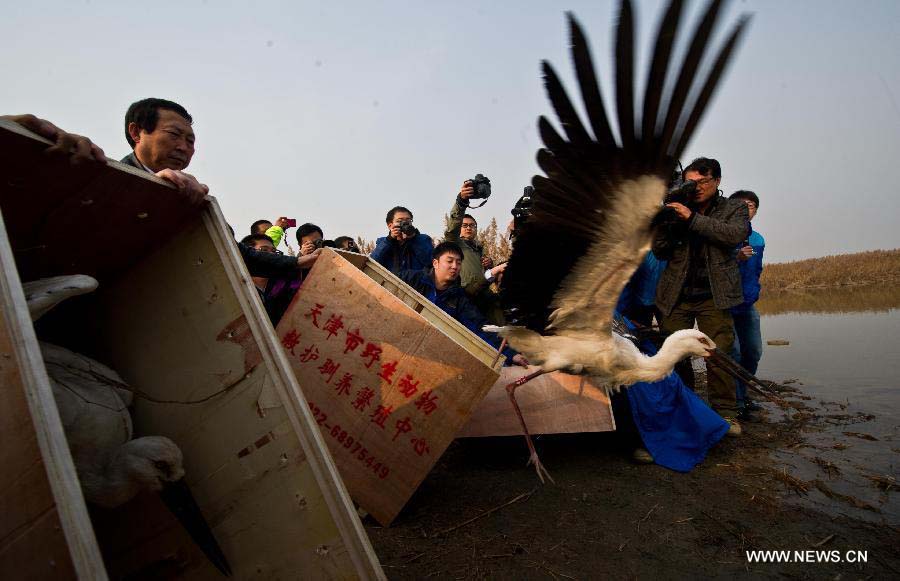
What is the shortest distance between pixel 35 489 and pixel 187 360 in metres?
0.99

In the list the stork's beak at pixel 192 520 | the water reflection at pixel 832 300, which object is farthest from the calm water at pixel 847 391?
the stork's beak at pixel 192 520

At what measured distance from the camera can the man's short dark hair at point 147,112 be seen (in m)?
2.13

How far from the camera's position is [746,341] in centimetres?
462

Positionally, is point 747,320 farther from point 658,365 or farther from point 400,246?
point 400,246

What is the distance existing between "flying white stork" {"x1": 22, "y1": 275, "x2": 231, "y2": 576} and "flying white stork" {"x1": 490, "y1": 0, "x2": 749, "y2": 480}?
2.20 m

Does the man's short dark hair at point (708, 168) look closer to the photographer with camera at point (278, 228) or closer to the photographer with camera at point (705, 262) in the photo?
the photographer with camera at point (705, 262)

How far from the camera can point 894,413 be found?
397 centimetres

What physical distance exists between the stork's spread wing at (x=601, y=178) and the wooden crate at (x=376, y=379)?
38.5 inches

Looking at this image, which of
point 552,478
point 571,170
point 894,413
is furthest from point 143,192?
point 894,413

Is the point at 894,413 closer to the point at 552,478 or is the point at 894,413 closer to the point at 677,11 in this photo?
the point at 552,478

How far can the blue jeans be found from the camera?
4535 mm

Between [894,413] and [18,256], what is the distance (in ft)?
21.1

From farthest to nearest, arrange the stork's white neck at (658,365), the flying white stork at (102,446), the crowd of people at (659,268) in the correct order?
the stork's white neck at (658,365) → the crowd of people at (659,268) → the flying white stork at (102,446)

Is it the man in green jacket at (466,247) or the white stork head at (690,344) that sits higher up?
the man in green jacket at (466,247)
